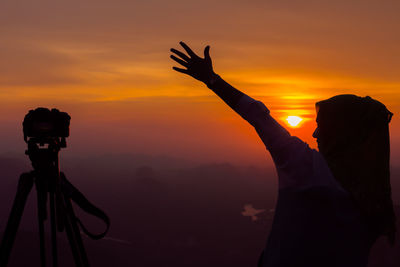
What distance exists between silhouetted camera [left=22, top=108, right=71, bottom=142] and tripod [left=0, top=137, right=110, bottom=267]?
0.17 feet

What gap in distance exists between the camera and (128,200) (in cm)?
16225

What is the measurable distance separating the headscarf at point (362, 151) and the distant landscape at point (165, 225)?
235ft

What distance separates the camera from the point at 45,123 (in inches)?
162

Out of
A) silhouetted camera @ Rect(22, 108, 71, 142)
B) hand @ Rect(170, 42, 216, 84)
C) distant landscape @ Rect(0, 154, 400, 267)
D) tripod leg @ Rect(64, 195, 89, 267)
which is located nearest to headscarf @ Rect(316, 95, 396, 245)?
hand @ Rect(170, 42, 216, 84)

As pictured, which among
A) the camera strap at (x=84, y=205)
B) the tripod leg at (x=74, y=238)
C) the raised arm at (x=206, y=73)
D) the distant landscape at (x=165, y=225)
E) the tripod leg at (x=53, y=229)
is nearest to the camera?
the raised arm at (x=206, y=73)

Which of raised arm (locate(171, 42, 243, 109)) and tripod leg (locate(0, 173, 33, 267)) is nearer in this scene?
raised arm (locate(171, 42, 243, 109))

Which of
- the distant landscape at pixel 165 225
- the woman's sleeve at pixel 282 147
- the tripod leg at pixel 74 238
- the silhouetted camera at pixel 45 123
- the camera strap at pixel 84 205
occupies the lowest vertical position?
the distant landscape at pixel 165 225

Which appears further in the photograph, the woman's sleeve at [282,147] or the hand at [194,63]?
the hand at [194,63]

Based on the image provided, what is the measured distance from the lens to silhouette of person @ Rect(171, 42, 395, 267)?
2.60 metres

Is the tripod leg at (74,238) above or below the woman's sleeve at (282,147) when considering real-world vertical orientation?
below

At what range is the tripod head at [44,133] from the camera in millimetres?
4074

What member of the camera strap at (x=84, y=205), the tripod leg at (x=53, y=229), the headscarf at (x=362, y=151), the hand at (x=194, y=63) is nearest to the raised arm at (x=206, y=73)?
the hand at (x=194, y=63)

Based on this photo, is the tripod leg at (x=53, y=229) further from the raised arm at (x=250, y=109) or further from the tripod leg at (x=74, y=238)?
the raised arm at (x=250, y=109)

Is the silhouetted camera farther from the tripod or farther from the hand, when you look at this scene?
the hand
